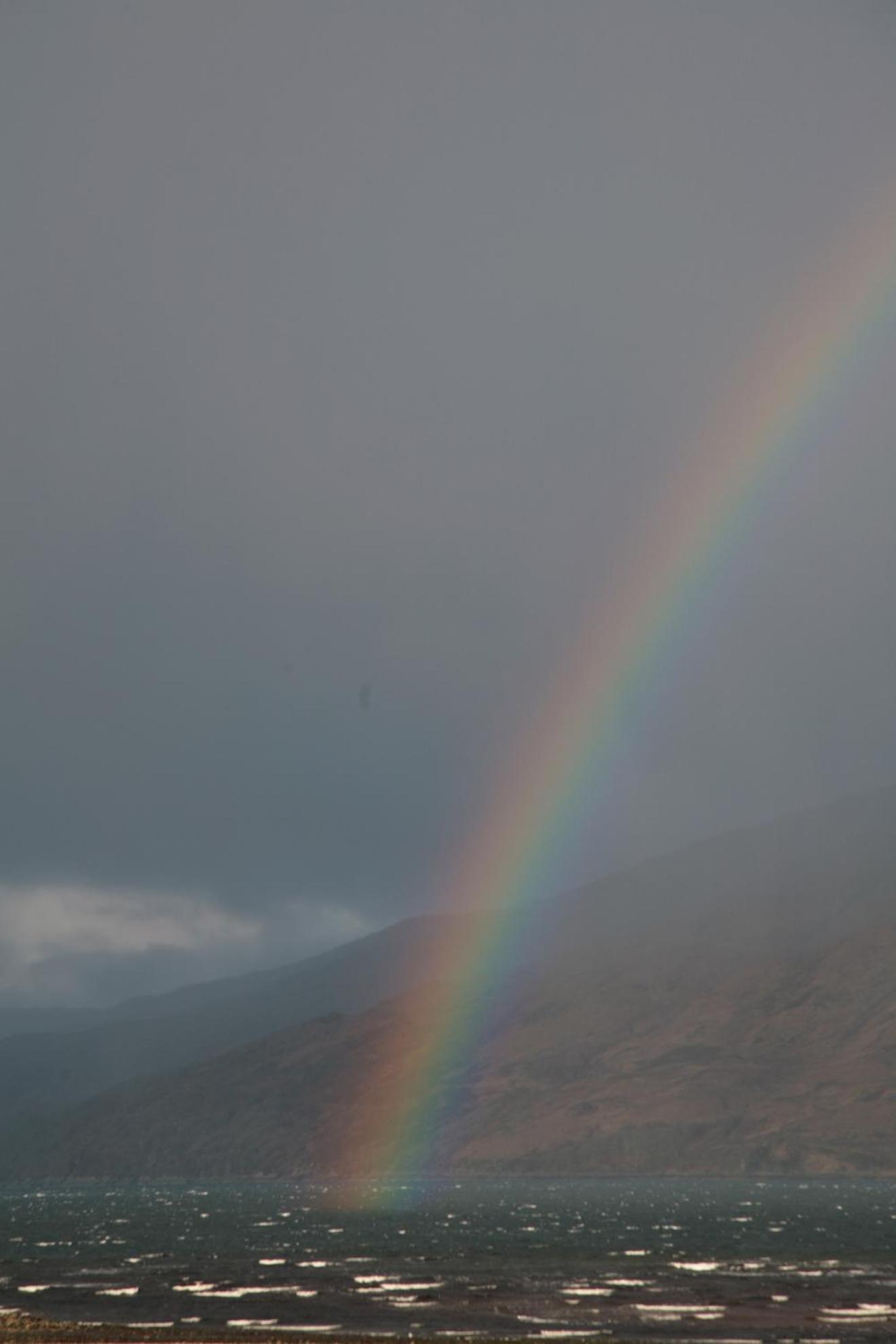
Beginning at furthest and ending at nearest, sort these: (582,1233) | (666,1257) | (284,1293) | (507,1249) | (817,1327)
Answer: (582,1233) → (507,1249) → (666,1257) → (284,1293) → (817,1327)

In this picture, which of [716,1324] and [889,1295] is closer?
[716,1324]

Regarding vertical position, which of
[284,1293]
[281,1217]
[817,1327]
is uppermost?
[281,1217]

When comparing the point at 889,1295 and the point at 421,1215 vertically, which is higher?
the point at 421,1215

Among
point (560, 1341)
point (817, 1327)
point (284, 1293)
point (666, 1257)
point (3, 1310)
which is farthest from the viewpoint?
point (666, 1257)

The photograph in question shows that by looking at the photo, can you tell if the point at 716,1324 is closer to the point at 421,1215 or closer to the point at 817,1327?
the point at 817,1327

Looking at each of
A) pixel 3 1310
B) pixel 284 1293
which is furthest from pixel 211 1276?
pixel 3 1310

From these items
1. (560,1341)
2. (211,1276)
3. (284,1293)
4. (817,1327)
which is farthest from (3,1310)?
(817,1327)
